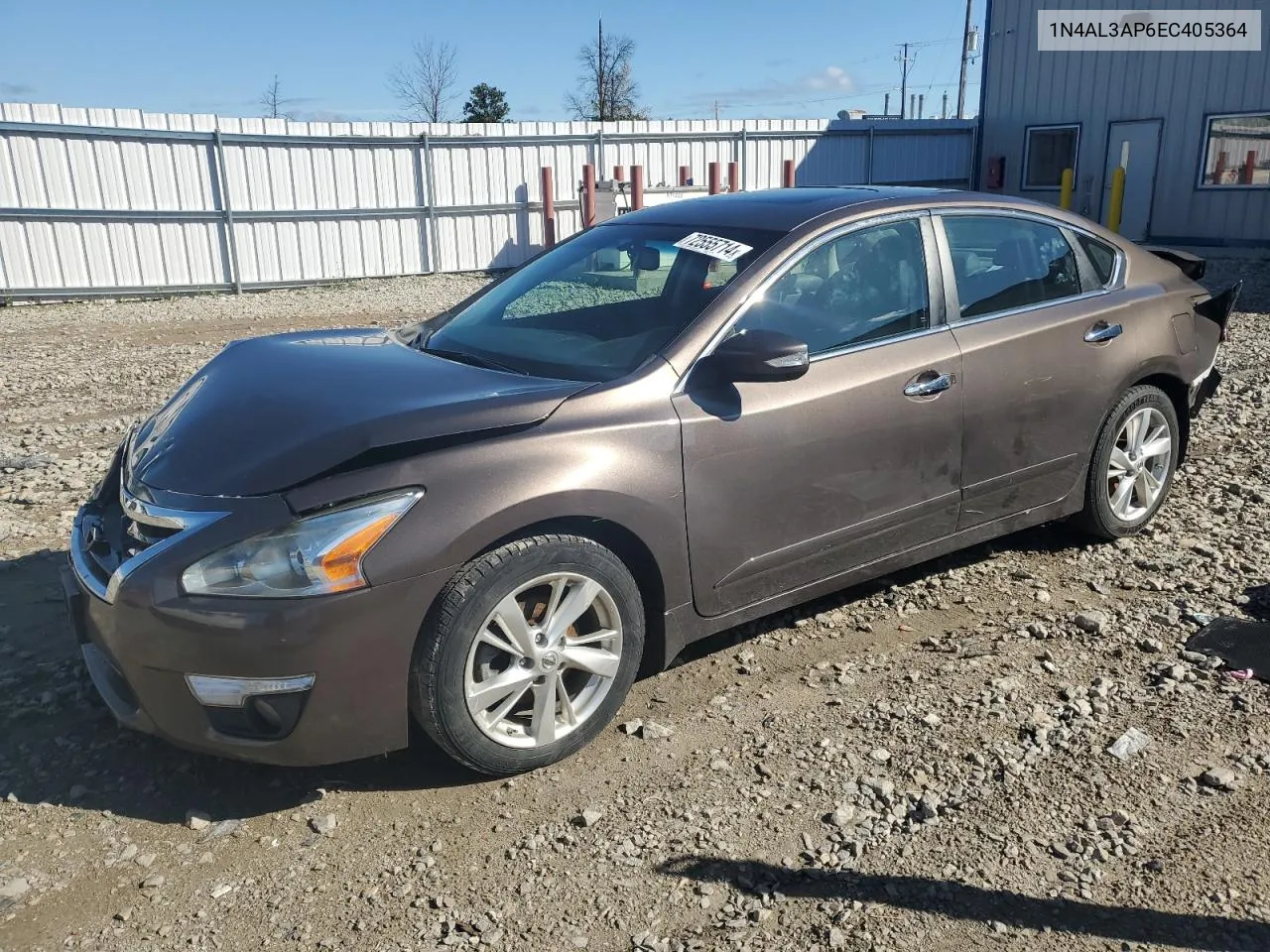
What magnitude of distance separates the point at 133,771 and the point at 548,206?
52.7 feet

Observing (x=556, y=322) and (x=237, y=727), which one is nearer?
(x=237, y=727)

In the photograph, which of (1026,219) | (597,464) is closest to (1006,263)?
(1026,219)

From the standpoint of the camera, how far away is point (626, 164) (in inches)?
784

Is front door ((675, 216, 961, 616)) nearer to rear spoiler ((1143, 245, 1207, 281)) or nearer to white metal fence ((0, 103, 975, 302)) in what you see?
rear spoiler ((1143, 245, 1207, 281))

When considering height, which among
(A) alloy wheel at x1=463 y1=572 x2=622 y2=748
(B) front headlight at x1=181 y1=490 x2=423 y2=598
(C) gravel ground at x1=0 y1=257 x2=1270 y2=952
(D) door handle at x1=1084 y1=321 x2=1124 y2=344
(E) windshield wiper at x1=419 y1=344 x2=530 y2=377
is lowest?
(C) gravel ground at x1=0 y1=257 x2=1270 y2=952

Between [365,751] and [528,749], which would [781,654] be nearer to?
[528,749]

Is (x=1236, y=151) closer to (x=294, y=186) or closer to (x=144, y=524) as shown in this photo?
(x=294, y=186)

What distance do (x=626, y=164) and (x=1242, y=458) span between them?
51.0 feet

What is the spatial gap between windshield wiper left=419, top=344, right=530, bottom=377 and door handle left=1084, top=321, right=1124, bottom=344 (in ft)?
8.21

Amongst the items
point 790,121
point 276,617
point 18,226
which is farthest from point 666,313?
point 790,121

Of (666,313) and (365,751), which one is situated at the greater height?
(666,313)

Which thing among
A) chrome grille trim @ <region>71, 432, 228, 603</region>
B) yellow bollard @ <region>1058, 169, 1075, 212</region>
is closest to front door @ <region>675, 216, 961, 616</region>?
chrome grille trim @ <region>71, 432, 228, 603</region>

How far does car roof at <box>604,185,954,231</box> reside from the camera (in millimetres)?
3838

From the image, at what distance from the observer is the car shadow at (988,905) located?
94.7 inches
